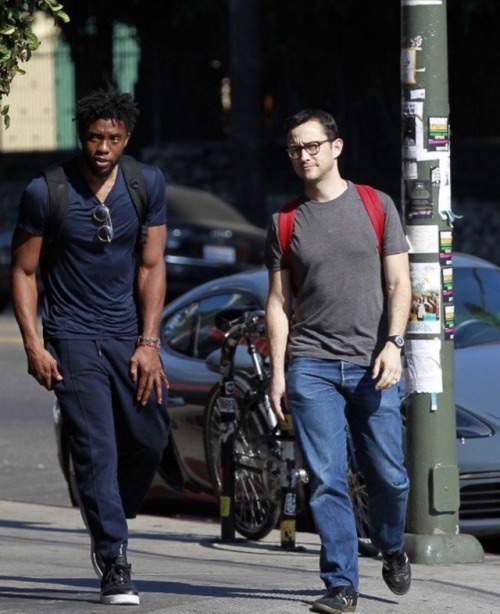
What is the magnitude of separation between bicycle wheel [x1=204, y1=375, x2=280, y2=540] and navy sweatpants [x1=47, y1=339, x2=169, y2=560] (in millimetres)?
2108

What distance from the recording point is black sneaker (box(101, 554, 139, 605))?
6.15 m

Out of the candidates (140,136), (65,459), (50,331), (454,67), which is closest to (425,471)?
(50,331)

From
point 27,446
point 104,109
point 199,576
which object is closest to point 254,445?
point 199,576

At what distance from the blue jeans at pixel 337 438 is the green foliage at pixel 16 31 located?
5.03 feet

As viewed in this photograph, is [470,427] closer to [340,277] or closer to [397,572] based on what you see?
[397,572]

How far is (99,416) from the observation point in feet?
20.5

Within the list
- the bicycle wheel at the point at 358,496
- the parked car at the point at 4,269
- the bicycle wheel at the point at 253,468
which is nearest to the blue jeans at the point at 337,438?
the bicycle wheel at the point at 358,496

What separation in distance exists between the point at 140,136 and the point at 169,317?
2276 cm

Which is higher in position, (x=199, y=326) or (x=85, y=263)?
(x=85, y=263)

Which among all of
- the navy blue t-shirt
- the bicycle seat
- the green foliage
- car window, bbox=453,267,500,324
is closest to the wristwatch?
the navy blue t-shirt

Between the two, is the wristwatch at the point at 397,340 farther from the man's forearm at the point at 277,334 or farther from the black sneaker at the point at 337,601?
the black sneaker at the point at 337,601

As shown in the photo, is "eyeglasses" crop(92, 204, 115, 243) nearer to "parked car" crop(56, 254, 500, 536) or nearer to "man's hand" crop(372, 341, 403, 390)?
"man's hand" crop(372, 341, 403, 390)

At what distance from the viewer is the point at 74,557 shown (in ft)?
26.1

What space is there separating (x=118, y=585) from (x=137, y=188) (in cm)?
149
